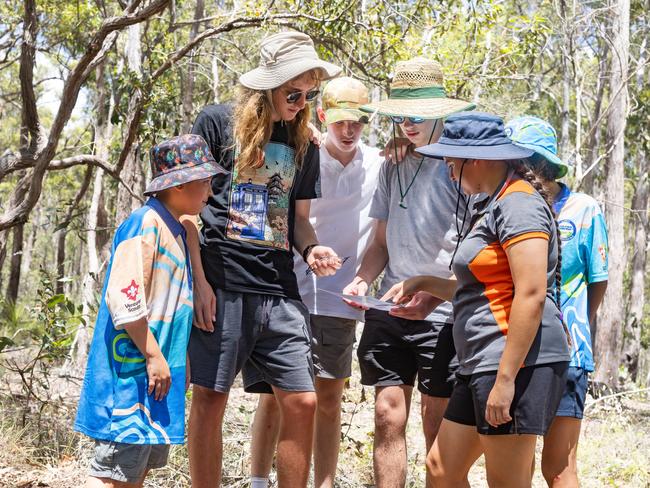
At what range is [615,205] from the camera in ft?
45.6

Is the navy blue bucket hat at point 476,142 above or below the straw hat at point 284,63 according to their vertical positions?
below

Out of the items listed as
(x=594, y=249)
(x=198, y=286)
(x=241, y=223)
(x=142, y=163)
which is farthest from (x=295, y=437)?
(x=142, y=163)

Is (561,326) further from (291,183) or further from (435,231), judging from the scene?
(291,183)

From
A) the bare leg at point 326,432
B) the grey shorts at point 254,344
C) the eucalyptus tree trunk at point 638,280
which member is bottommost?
the eucalyptus tree trunk at point 638,280

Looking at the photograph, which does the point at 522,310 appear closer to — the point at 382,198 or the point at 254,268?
the point at 254,268

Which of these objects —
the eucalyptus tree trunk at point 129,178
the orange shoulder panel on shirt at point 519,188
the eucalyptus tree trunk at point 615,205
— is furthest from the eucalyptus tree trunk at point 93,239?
the eucalyptus tree trunk at point 615,205

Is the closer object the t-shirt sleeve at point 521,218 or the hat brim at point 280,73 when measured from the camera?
the t-shirt sleeve at point 521,218

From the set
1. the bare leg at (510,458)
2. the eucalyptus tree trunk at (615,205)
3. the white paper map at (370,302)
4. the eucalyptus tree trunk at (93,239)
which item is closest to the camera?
the bare leg at (510,458)

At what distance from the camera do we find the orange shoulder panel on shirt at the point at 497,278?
9.25ft

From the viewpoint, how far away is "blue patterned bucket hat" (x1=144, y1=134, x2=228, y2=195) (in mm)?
3188

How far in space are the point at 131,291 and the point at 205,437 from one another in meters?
0.89

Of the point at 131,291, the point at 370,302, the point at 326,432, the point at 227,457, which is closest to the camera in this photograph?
the point at 131,291

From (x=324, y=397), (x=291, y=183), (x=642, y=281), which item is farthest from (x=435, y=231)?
(x=642, y=281)

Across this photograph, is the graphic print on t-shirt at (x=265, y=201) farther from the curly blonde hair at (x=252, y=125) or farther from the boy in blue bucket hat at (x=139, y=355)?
the boy in blue bucket hat at (x=139, y=355)
